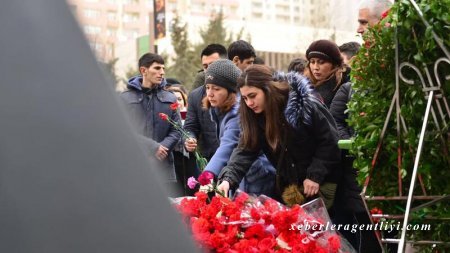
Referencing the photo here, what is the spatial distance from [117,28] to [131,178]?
1.19 ft

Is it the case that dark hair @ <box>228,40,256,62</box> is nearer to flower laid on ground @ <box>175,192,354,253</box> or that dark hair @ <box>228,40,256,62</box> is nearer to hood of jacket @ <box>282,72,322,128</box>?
hood of jacket @ <box>282,72,322,128</box>

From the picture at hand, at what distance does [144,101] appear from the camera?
8.19m

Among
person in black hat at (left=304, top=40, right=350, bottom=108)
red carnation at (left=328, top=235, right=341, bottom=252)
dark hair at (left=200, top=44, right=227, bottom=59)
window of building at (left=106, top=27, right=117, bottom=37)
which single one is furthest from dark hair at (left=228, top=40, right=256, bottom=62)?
window of building at (left=106, top=27, right=117, bottom=37)

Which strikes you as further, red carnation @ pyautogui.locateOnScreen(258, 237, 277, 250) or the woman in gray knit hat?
the woman in gray knit hat

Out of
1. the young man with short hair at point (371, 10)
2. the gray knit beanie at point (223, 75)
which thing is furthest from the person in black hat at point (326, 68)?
the gray knit beanie at point (223, 75)

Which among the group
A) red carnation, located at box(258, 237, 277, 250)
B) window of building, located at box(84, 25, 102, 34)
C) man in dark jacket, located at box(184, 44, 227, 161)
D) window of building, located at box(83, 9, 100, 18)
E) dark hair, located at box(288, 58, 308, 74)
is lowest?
man in dark jacket, located at box(184, 44, 227, 161)

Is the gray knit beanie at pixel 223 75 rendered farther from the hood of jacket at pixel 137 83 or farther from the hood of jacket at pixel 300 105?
the hood of jacket at pixel 137 83

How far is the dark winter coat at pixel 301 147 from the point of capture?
208 inches

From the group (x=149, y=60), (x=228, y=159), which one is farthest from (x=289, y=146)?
(x=149, y=60)

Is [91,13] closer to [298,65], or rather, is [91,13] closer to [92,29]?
[92,29]

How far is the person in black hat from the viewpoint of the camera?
6.52 metres

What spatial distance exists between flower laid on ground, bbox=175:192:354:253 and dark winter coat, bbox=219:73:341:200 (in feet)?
2.93

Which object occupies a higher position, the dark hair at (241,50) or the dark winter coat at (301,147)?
the dark hair at (241,50)

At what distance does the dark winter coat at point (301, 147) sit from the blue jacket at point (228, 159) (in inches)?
3.2
